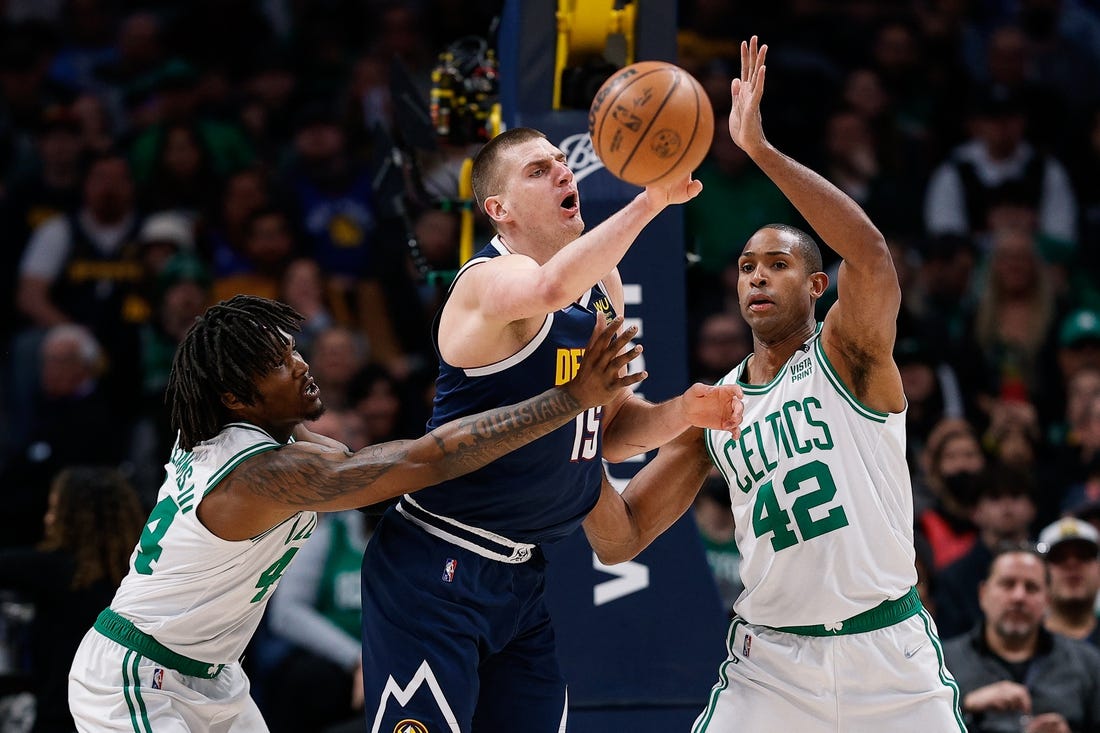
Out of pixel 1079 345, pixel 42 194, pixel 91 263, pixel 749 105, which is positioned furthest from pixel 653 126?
pixel 42 194

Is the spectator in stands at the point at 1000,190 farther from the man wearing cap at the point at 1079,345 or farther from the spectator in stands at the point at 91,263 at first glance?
the spectator in stands at the point at 91,263

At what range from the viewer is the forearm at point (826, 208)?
4613 millimetres

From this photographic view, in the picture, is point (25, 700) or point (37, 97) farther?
point (37, 97)

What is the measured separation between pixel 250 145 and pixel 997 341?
5.47 metres

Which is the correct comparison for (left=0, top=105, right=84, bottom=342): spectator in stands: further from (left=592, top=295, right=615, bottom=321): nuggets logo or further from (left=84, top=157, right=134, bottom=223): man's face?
(left=592, top=295, right=615, bottom=321): nuggets logo

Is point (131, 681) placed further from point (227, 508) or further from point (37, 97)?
point (37, 97)

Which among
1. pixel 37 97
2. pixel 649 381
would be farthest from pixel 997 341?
pixel 37 97

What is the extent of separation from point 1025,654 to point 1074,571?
75 cm

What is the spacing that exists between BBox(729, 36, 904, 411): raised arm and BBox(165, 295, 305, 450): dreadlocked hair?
1.61 metres

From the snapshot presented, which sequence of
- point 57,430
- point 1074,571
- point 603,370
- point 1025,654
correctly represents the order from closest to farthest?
point 603,370, point 1025,654, point 1074,571, point 57,430

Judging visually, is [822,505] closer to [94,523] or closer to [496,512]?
[496,512]

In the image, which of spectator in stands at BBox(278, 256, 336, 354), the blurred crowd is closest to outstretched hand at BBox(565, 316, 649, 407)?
the blurred crowd

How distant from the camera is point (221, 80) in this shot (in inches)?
455

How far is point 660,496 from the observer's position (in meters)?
5.38
